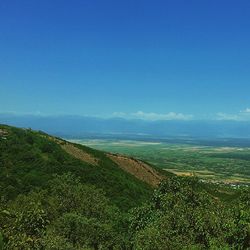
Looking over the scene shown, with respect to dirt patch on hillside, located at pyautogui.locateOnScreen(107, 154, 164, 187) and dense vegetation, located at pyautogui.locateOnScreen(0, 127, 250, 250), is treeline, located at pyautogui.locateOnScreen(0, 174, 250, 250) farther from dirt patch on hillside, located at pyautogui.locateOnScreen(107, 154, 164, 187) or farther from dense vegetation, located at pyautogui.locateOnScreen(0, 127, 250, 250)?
dirt patch on hillside, located at pyautogui.locateOnScreen(107, 154, 164, 187)

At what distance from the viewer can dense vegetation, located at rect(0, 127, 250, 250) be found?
113ft

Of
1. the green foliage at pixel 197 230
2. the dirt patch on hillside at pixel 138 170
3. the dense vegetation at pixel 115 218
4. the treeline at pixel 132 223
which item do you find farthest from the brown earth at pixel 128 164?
the green foliage at pixel 197 230

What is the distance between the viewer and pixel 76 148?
117m

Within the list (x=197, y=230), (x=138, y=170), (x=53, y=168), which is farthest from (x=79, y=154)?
(x=197, y=230)

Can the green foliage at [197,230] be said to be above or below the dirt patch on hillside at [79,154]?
below

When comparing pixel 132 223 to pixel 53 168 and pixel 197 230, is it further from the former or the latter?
pixel 53 168

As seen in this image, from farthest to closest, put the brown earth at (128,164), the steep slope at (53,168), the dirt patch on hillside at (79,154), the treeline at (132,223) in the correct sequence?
the brown earth at (128,164), the dirt patch on hillside at (79,154), the steep slope at (53,168), the treeline at (132,223)

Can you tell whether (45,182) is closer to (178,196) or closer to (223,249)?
(178,196)

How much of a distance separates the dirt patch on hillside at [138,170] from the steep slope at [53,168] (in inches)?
33.3

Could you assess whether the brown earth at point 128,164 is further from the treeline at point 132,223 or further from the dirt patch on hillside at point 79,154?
the treeline at point 132,223

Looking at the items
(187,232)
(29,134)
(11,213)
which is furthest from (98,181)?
(187,232)

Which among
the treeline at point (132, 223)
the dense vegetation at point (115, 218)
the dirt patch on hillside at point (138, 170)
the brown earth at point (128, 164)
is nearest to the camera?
the treeline at point (132, 223)

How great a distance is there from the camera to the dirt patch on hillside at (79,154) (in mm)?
107544

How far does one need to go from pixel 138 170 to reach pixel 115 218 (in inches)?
2451
